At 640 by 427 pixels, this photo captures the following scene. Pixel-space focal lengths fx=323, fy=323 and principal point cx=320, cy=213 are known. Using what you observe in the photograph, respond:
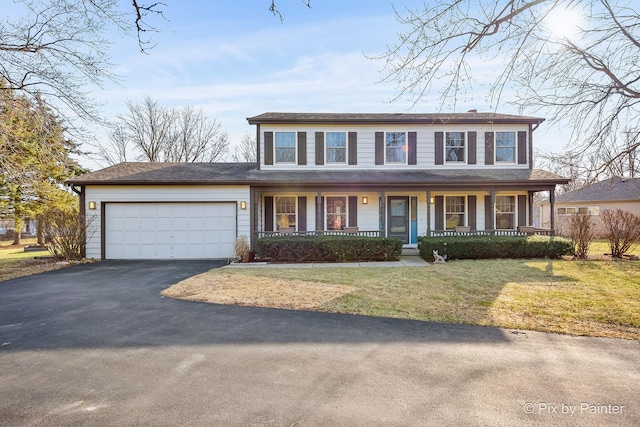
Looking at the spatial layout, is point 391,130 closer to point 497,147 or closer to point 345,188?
point 345,188

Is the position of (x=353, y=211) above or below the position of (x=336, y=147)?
below

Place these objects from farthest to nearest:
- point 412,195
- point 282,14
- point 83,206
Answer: point 412,195 < point 83,206 < point 282,14

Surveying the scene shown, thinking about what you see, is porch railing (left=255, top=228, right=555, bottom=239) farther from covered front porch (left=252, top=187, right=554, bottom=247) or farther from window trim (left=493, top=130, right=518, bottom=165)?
window trim (left=493, top=130, right=518, bottom=165)

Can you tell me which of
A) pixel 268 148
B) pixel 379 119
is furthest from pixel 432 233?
pixel 268 148

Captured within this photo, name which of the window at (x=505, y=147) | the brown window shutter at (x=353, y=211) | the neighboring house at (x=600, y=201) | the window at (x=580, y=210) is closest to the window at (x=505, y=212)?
the window at (x=505, y=147)

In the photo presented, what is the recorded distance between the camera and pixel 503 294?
6609mm

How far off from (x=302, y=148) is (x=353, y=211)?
3.46 m

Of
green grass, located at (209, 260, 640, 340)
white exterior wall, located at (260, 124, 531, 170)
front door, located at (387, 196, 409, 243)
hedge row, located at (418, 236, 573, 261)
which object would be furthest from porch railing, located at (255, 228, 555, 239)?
white exterior wall, located at (260, 124, 531, 170)

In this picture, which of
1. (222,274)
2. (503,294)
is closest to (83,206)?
(222,274)

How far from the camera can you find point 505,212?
13.8m

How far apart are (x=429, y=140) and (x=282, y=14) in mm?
10757

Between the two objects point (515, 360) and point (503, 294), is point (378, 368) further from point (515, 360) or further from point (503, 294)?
point (503, 294)

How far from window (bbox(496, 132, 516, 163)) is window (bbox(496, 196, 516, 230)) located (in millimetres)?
1683

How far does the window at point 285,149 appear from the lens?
13844mm
